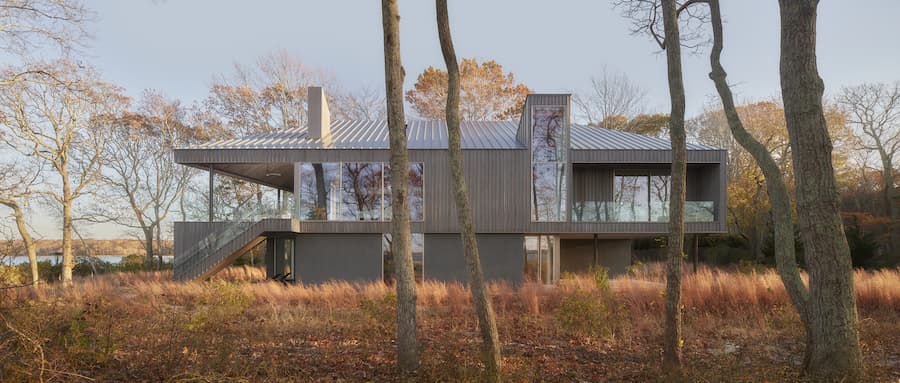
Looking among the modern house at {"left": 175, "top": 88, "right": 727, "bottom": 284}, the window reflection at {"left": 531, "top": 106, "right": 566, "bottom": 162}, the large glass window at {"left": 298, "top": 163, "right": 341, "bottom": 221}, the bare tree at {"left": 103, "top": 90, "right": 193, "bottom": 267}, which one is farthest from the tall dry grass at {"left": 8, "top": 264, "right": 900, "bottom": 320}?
the bare tree at {"left": 103, "top": 90, "right": 193, "bottom": 267}

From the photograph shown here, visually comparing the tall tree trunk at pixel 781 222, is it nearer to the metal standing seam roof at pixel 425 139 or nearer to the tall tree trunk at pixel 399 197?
the tall tree trunk at pixel 399 197

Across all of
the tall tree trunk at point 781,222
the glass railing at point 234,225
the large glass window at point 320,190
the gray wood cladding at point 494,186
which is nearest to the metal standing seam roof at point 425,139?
the gray wood cladding at point 494,186

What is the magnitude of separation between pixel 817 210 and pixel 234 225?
48.4ft

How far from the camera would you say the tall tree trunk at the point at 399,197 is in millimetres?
6773

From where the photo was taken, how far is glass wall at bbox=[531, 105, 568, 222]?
58.4 ft

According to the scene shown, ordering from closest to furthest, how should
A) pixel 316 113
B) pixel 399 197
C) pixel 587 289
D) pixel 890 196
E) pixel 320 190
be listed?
1. pixel 399 197
2. pixel 587 289
3. pixel 320 190
4. pixel 316 113
5. pixel 890 196

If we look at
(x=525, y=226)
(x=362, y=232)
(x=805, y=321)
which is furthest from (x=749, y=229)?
(x=805, y=321)

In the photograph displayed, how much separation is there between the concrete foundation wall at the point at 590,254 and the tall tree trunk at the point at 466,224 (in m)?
A: 16.0

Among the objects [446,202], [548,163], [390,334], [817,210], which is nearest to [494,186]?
[446,202]

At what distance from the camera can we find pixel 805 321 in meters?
7.07

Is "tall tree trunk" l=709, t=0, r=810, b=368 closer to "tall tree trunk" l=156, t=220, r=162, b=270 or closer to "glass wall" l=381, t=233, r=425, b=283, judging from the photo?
"glass wall" l=381, t=233, r=425, b=283

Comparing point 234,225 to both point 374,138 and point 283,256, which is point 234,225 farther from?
point 374,138

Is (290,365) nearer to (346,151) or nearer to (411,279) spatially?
(411,279)

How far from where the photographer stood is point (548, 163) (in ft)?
58.9
